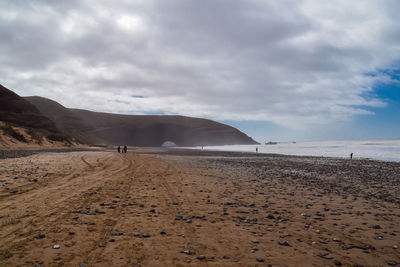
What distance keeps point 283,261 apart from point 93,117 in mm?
214404

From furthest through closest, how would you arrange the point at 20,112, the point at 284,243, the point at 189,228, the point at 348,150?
the point at 20,112 → the point at 348,150 → the point at 189,228 → the point at 284,243

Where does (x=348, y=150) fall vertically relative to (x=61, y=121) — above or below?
below

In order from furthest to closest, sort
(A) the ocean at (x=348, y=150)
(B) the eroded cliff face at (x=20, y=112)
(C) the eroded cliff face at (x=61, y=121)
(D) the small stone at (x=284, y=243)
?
(C) the eroded cliff face at (x=61, y=121) < (B) the eroded cliff face at (x=20, y=112) < (A) the ocean at (x=348, y=150) < (D) the small stone at (x=284, y=243)

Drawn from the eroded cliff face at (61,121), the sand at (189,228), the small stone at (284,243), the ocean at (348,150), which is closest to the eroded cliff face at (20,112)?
the eroded cliff face at (61,121)

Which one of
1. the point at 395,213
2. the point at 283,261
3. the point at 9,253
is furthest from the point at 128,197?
the point at 395,213

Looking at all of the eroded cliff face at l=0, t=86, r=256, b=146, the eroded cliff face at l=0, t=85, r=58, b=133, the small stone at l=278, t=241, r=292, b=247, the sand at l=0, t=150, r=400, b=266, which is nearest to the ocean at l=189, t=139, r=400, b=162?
the sand at l=0, t=150, r=400, b=266

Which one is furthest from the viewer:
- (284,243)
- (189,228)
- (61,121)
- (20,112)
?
(61,121)

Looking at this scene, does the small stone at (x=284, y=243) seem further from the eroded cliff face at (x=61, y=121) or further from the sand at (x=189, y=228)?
the eroded cliff face at (x=61, y=121)

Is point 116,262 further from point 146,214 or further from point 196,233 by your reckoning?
point 146,214

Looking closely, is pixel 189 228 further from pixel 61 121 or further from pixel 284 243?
pixel 61 121

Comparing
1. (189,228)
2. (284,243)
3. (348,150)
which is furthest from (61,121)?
(284,243)

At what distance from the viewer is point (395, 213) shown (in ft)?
27.2

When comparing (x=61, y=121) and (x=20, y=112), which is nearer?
(x=20, y=112)

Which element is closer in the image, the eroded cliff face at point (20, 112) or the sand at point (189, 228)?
the sand at point (189, 228)
